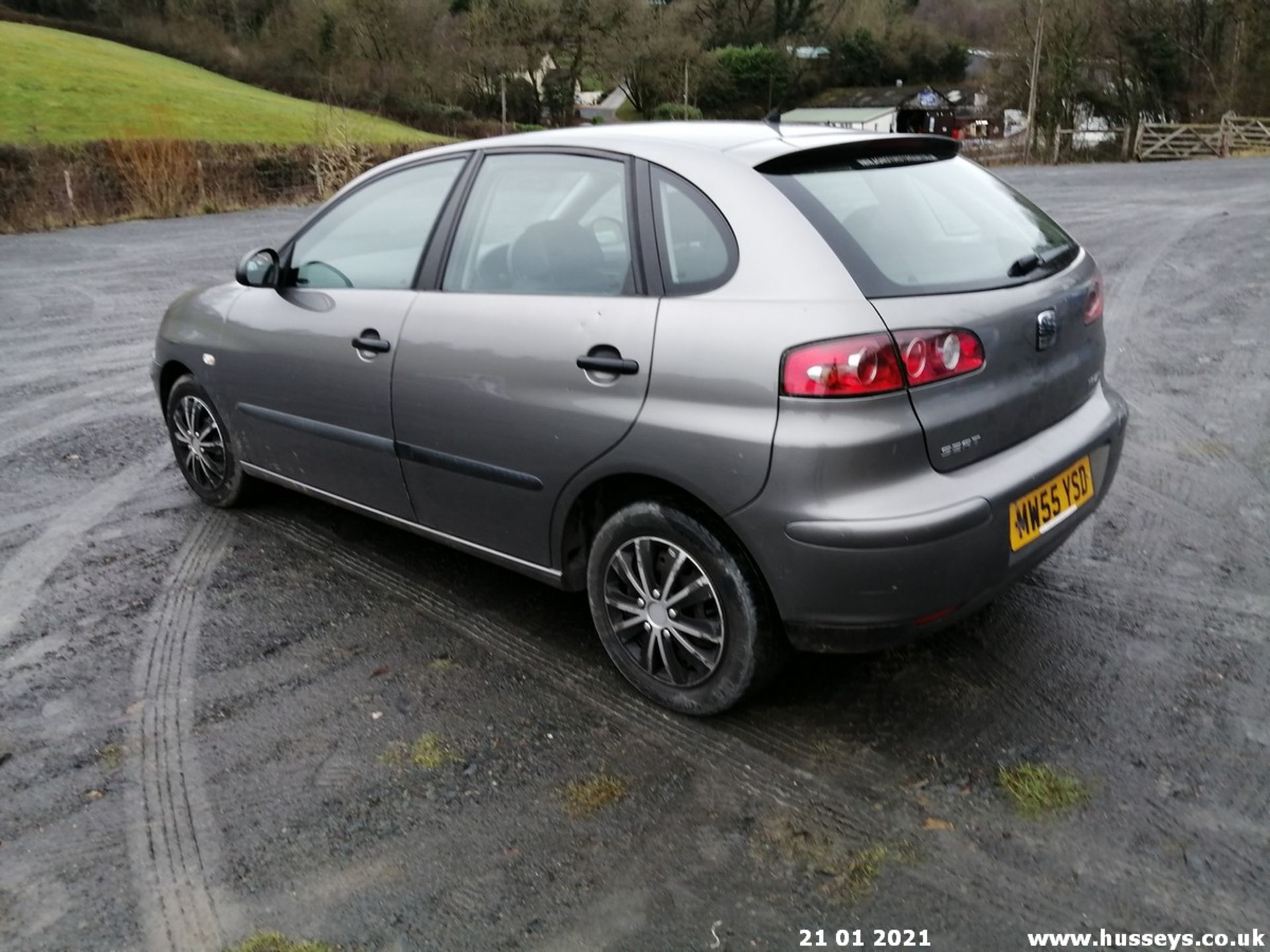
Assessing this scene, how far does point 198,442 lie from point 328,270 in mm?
1384

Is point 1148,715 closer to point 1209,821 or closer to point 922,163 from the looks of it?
point 1209,821

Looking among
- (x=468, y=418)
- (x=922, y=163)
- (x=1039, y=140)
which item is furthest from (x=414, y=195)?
(x=1039, y=140)

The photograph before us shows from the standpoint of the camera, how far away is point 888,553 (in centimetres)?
272

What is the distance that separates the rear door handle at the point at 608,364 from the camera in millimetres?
3059

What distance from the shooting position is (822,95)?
275ft

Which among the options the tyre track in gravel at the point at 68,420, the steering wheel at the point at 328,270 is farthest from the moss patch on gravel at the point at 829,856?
the tyre track in gravel at the point at 68,420

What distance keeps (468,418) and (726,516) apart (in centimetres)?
109

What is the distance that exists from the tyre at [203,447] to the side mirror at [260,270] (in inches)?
26.3

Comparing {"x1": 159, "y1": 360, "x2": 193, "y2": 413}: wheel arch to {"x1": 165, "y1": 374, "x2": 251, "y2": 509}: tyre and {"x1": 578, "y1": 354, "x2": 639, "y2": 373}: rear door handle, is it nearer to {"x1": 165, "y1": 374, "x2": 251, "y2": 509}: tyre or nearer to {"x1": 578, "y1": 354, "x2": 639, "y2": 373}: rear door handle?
{"x1": 165, "y1": 374, "x2": 251, "y2": 509}: tyre

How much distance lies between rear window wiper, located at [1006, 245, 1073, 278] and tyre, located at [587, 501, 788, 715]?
1240 mm

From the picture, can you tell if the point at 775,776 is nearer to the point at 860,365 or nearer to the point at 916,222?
the point at 860,365

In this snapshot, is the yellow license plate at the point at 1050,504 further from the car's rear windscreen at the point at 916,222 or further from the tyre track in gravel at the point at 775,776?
the tyre track in gravel at the point at 775,776

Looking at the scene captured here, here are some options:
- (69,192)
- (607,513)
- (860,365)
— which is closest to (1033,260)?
(860,365)

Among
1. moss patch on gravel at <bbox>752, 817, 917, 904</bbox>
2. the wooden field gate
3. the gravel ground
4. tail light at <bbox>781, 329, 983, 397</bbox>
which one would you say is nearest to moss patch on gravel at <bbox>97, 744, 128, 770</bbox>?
the gravel ground
